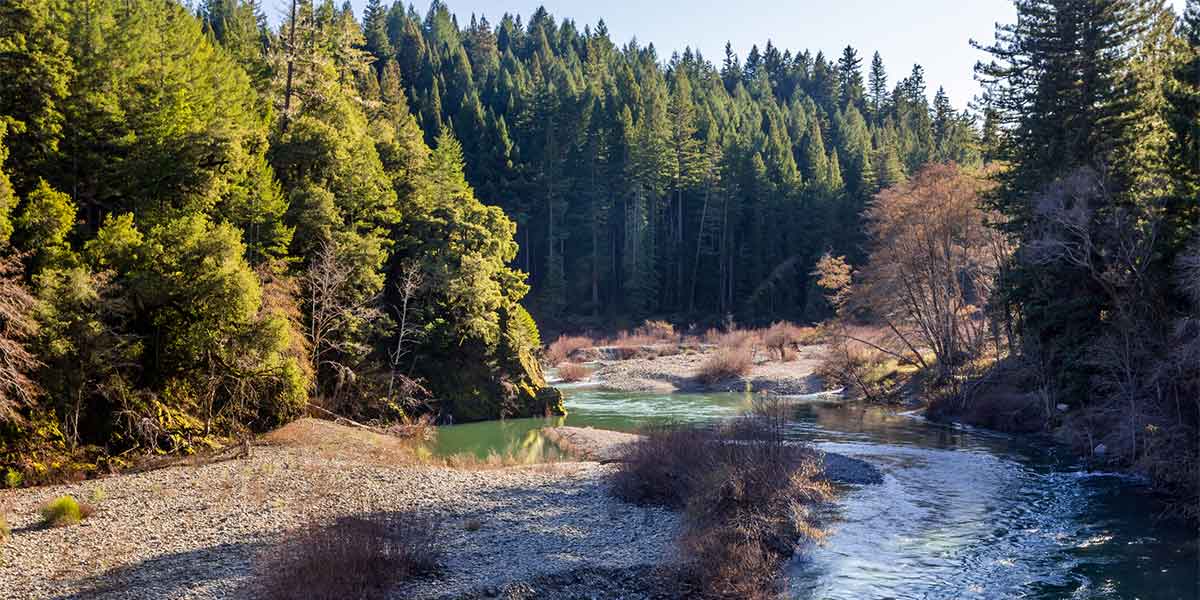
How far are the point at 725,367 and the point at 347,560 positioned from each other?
40831mm

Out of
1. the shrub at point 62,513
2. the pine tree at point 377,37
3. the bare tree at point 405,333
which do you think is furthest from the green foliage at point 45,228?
the pine tree at point 377,37

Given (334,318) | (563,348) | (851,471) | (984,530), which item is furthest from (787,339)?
(984,530)

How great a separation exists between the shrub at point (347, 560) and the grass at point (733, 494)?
5.08 meters

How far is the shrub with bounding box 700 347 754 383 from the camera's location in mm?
53219

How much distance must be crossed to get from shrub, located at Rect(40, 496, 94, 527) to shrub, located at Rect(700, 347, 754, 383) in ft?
127

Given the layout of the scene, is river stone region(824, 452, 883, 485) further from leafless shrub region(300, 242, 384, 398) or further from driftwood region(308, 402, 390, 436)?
leafless shrub region(300, 242, 384, 398)

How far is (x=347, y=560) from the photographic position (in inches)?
574

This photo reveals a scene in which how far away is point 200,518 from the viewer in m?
19.3

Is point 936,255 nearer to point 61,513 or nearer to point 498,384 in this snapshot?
point 498,384

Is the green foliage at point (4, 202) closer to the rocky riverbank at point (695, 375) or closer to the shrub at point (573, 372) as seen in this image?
the rocky riverbank at point (695, 375)

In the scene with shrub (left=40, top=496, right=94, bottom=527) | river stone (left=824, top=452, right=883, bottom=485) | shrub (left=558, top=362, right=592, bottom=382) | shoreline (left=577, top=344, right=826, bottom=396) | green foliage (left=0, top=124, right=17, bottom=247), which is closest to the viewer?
shrub (left=40, top=496, right=94, bottom=527)

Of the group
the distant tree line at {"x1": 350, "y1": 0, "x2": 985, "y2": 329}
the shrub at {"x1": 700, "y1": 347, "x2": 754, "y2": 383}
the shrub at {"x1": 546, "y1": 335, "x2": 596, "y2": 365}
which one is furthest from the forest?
the distant tree line at {"x1": 350, "y1": 0, "x2": 985, "y2": 329}

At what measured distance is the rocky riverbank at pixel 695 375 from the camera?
51.0m

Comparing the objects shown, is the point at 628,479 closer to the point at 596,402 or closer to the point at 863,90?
the point at 596,402
